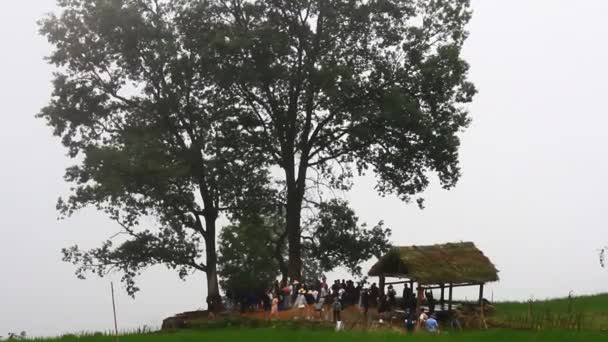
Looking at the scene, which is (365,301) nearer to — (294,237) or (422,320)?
(422,320)

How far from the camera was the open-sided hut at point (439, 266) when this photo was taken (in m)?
27.5

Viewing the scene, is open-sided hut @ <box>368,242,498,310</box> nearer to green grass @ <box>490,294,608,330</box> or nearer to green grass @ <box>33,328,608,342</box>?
green grass @ <box>490,294,608,330</box>

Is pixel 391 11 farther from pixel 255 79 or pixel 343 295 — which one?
pixel 343 295

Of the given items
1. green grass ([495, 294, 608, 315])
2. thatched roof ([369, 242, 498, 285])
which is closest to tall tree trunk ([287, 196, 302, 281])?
thatched roof ([369, 242, 498, 285])

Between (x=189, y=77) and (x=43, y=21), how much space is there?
7.84 metres

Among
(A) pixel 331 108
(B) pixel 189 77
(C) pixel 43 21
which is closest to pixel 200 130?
(B) pixel 189 77

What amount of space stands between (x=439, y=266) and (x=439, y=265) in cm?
7

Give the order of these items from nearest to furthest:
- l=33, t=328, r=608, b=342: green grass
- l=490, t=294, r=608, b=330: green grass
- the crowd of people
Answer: l=33, t=328, r=608, b=342: green grass, l=490, t=294, r=608, b=330: green grass, the crowd of people

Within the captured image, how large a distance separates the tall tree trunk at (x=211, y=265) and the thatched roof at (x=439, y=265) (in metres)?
7.73

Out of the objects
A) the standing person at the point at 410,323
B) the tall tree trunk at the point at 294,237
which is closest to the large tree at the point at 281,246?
the tall tree trunk at the point at 294,237

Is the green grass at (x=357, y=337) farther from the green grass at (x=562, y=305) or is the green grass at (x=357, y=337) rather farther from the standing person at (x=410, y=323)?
the green grass at (x=562, y=305)

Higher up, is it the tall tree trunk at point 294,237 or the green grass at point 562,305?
the tall tree trunk at point 294,237

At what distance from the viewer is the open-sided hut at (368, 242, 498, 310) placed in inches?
1083

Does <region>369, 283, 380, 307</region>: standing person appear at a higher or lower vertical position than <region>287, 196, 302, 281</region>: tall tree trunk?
lower
